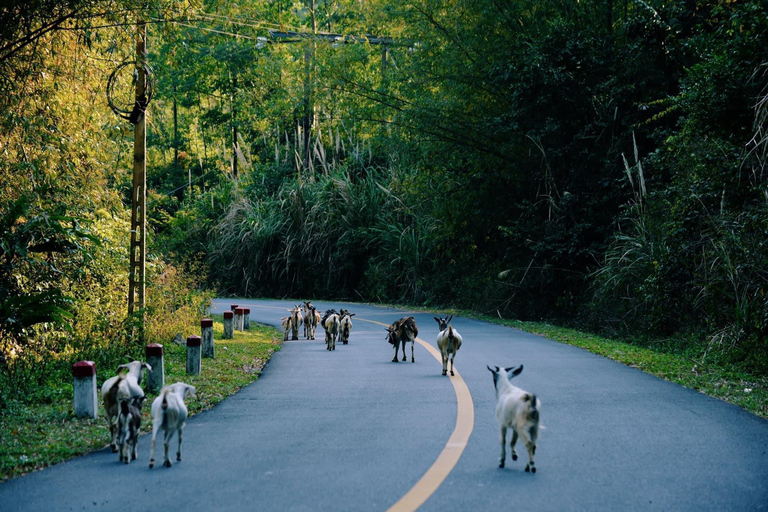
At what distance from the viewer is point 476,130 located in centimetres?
2458

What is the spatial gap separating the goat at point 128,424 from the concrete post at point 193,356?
490 cm

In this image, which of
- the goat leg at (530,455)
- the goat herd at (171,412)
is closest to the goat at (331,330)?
the goat herd at (171,412)

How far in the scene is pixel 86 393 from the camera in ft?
30.4

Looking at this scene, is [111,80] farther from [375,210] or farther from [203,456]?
[375,210]

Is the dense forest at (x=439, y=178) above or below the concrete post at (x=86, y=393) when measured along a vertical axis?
above

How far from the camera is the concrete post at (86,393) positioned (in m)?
9.16

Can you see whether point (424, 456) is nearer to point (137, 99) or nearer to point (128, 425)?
point (128, 425)

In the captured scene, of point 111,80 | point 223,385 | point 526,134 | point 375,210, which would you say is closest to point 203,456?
point 223,385

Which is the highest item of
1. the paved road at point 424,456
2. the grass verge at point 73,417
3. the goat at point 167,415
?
the goat at point 167,415

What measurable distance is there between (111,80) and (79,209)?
9.38 ft

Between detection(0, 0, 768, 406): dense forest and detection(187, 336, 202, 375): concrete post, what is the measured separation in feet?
6.18

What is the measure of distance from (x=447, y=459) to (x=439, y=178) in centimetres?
2028

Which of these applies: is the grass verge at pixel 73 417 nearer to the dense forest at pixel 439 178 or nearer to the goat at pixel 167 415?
the goat at pixel 167 415

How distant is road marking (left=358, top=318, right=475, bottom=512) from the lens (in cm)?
585
